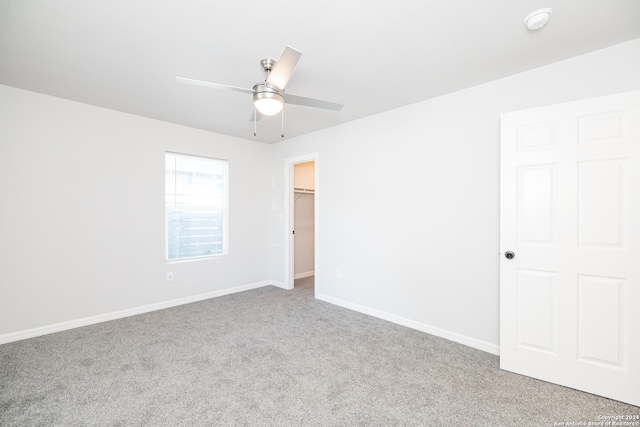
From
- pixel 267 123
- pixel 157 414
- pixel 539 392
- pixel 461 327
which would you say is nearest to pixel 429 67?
pixel 267 123

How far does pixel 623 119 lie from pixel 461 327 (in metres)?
2.07

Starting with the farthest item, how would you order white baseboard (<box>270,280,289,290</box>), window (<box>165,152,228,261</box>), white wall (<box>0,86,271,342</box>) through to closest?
white baseboard (<box>270,280,289,290</box>), window (<box>165,152,228,261</box>), white wall (<box>0,86,271,342</box>)

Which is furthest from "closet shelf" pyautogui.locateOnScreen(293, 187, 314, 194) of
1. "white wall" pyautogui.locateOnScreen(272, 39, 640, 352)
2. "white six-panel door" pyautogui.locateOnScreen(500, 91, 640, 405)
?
"white six-panel door" pyautogui.locateOnScreen(500, 91, 640, 405)

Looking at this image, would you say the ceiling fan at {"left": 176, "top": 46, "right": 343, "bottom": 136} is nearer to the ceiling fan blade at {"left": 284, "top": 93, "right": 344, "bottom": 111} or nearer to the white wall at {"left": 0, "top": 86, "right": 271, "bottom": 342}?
the ceiling fan blade at {"left": 284, "top": 93, "right": 344, "bottom": 111}

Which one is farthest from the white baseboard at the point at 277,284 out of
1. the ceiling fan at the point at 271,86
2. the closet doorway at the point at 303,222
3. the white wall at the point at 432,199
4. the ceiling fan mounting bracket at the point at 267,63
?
the ceiling fan mounting bracket at the point at 267,63

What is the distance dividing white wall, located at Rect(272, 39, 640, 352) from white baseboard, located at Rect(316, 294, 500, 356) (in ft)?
0.04

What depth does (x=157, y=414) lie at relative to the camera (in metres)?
1.79

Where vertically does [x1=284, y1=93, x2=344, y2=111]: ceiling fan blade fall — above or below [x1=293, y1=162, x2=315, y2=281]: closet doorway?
above

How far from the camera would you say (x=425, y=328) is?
3.03 m

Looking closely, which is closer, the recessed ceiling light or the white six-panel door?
the recessed ceiling light

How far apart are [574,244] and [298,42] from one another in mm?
2481

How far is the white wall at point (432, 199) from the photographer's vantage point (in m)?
2.40

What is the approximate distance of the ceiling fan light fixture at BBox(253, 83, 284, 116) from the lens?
1.96 meters

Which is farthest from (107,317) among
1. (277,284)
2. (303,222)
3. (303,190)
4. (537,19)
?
(537,19)
